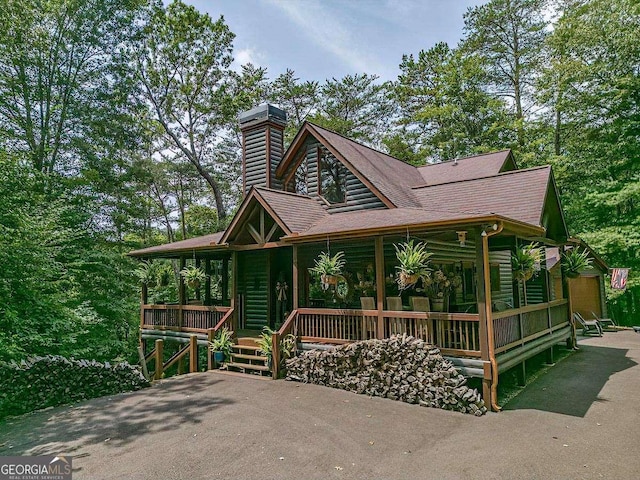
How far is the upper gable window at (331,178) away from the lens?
40.4 feet

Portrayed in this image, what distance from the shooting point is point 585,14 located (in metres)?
20.4

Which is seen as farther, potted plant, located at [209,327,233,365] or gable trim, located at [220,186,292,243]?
potted plant, located at [209,327,233,365]

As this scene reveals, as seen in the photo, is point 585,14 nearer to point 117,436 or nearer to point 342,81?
point 342,81

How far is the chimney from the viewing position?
47.9 ft

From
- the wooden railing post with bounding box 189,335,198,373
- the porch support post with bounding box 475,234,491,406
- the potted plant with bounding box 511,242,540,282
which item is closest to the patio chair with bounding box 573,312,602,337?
the potted plant with bounding box 511,242,540,282

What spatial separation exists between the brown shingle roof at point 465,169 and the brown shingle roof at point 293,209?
5.20 m

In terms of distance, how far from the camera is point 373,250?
10766 mm

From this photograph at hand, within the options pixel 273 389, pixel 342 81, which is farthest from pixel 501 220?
pixel 342 81

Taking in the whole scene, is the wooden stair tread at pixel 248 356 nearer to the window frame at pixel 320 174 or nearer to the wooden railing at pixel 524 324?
the window frame at pixel 320 174

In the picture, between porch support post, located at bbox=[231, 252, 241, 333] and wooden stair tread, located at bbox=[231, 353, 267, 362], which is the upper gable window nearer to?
porch support post, located at bbox=[231, 252, 241, 333]

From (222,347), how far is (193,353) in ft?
3.82

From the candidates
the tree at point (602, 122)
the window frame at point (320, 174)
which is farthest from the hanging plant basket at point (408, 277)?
the tree at point (602, 122)

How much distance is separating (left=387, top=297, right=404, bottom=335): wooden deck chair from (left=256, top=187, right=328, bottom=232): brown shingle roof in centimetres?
284

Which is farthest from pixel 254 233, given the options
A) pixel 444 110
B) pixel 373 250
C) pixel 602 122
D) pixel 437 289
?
pixel 602 122
